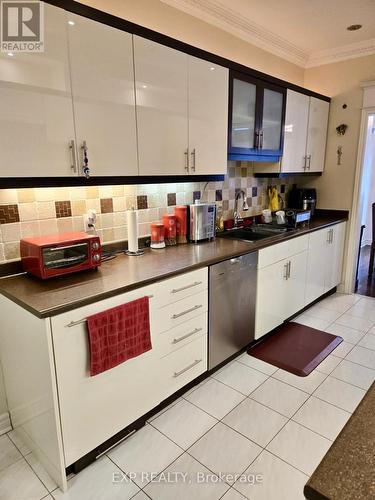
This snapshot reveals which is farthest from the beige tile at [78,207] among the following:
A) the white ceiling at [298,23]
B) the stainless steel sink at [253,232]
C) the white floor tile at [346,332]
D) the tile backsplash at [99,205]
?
the white floor tile at [346,332]

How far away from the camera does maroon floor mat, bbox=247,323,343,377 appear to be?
2.51m

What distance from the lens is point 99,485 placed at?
1.56m

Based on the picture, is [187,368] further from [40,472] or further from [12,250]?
[12,250]

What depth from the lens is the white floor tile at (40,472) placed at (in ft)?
5.16

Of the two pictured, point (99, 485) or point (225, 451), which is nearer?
point (99, 485)

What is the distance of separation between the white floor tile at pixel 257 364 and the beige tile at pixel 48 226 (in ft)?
5.45

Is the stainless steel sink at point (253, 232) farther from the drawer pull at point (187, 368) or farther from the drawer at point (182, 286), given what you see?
the drawer pull at point (187, 368)

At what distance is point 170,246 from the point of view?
247cm

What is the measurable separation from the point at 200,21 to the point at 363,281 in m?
3.63

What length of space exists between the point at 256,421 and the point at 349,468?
1.43 m

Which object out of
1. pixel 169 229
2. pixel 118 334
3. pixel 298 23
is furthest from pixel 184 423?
pixel 298 23

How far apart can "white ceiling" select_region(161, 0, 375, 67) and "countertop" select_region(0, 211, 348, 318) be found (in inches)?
70.4

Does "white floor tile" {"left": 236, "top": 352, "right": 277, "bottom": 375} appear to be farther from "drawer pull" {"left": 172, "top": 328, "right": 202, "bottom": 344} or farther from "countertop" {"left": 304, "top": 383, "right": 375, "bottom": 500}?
"countertop" {"left": 304, "top": 383, "right": 375, "bottom": 500}

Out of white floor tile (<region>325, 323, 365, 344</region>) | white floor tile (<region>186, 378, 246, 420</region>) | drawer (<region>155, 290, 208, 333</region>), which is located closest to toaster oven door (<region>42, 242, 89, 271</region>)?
drawer (<region>155, 290, 208, 333</region>)
